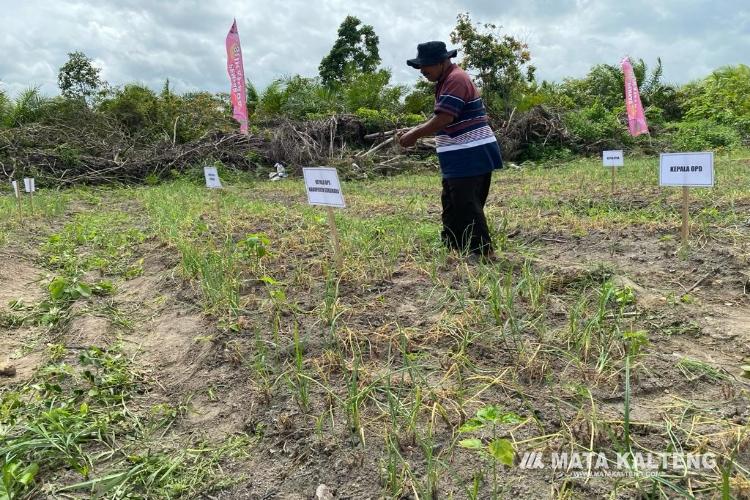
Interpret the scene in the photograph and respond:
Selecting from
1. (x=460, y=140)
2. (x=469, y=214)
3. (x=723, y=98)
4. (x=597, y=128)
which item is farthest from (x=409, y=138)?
(x=723, y=98)

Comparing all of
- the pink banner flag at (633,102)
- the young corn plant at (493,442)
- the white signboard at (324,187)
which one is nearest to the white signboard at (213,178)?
the white signboard at (324,187)

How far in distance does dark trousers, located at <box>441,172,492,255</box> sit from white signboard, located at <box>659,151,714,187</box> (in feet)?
4.00

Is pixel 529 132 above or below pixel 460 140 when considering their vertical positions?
above

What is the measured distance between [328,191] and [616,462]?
7.40 feet

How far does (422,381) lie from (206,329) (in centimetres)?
128

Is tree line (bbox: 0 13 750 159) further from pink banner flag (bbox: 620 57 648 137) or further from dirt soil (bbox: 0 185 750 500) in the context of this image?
dirt soil (bbox: 0 185 750 500)

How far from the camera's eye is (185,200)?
7.84 m

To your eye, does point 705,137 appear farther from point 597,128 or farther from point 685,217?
point 685,217

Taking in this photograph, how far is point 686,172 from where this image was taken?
3.45m

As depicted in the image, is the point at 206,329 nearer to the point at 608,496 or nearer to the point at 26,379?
the point at 26,379

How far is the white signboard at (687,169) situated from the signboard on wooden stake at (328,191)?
2271mm

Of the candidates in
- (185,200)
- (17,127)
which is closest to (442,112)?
(185,200)

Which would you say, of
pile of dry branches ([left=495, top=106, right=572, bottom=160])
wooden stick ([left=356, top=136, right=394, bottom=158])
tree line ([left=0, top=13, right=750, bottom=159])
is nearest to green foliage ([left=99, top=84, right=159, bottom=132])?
tree line ([left=0, top=13, right=750, bottom=159])

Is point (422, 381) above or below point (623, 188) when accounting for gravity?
below
